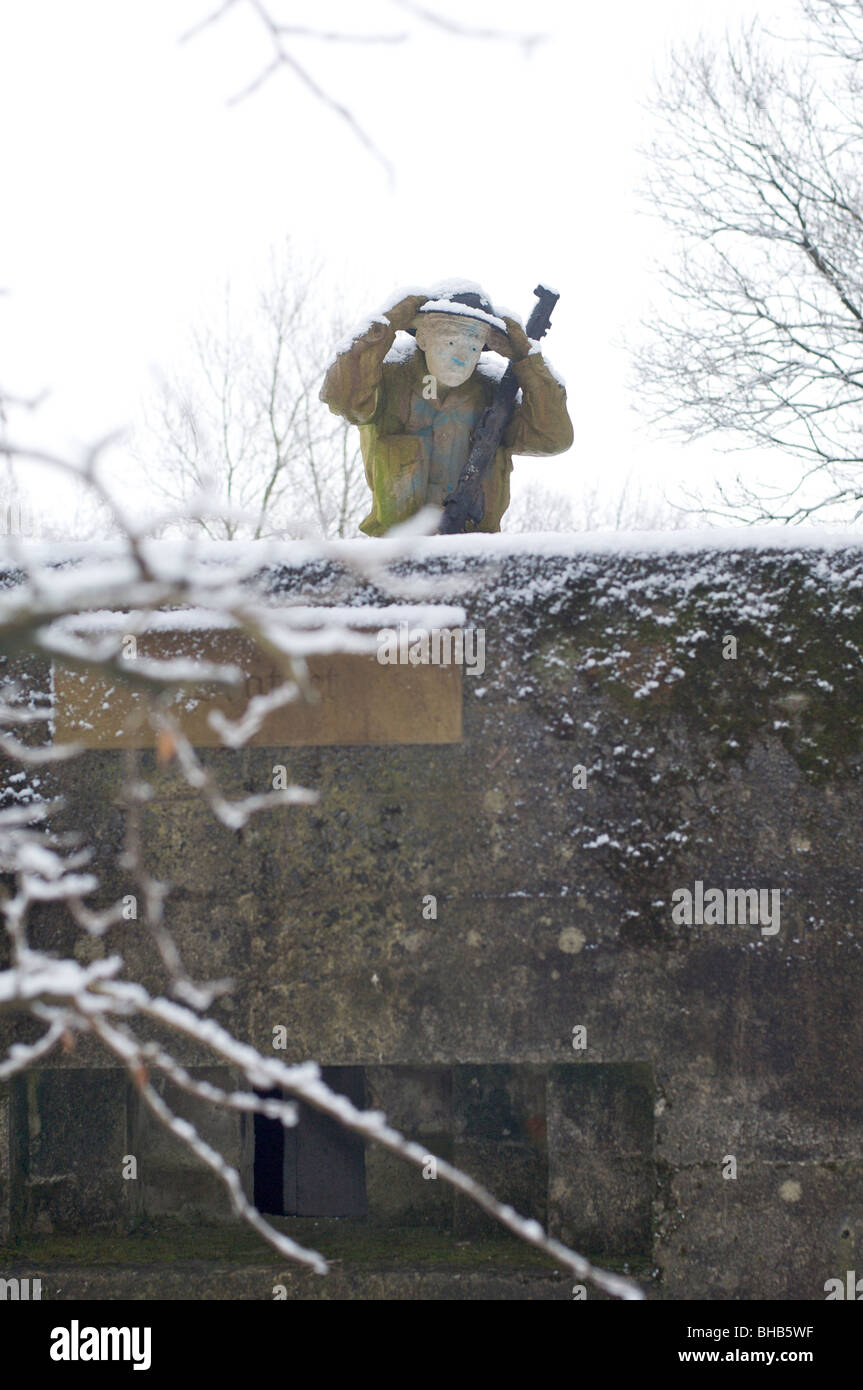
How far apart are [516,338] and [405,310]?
0.35 metres

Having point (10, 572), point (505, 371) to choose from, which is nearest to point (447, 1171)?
point (10, 572)

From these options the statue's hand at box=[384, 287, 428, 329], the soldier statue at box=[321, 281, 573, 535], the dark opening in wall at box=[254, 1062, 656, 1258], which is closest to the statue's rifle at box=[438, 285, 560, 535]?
the soldier statue at box=[321, 281, 573, 535]

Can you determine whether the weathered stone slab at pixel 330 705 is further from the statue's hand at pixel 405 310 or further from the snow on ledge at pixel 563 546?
the statue's hand at pixel 405 310

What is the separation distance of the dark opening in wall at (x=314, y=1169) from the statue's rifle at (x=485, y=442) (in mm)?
1711

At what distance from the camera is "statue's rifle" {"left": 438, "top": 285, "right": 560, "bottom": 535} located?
3.76 metres

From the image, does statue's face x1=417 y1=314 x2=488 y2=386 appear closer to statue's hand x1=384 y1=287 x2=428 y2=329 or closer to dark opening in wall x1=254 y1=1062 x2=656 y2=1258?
statue's hand x1=384 y1=287 x2=428 y2=329

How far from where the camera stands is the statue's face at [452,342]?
3.61 m

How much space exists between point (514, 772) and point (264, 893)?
0.68m

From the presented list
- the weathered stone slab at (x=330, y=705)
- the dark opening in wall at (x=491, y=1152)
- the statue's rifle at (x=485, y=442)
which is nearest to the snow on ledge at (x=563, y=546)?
the weathered stone slab at (x=330, y=705)

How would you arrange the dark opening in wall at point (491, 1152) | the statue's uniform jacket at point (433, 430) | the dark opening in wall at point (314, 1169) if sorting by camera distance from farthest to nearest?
the statue's uniform jacket at point (433, 430), the dark opening in wall at point (314, 1169), the dark opening in wall at point (491, 1152)

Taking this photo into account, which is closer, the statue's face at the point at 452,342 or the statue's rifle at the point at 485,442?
the statue's face at the point at 452,342

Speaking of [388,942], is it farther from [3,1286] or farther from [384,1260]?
[3,1286]

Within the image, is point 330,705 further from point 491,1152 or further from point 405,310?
point 405,310

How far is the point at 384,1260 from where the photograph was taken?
2.88 meters
